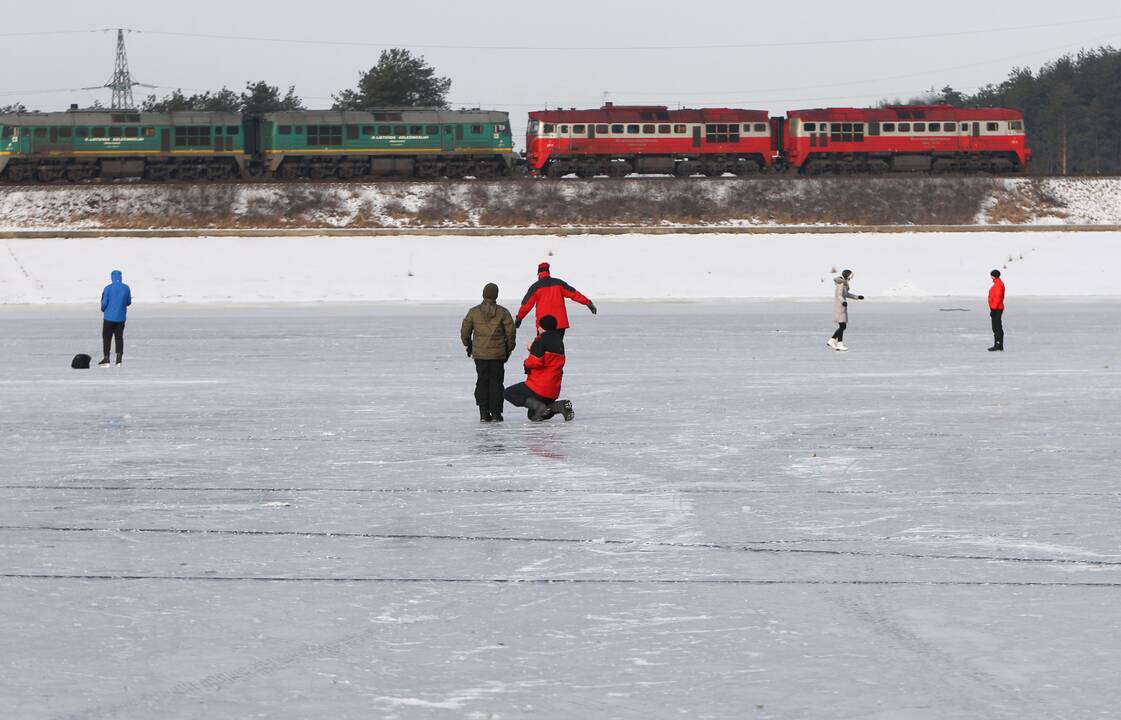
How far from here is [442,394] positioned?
16.0m

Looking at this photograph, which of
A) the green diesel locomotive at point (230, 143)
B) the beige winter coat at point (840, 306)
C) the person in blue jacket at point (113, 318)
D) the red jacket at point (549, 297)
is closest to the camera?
the red jacket at point (549, 297)

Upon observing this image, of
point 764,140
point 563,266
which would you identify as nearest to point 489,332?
point 563,266

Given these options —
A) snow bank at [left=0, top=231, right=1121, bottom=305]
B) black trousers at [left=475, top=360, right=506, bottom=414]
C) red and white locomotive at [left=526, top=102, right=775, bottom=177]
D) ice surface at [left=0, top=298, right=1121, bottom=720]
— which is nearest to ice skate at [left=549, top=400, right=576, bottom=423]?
ice surface at [left=0, top=298, right=1121, bottom=720]

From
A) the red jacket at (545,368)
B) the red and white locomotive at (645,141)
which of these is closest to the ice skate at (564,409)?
the red jacket at (545,368)

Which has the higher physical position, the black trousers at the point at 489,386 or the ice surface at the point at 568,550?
the black trousers at the point at 489,386

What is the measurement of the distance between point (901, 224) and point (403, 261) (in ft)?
58.4

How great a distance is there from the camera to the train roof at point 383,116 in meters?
53.6

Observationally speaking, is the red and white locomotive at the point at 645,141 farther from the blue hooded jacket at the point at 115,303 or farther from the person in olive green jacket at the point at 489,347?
the person in olive green jacket at the point at 489,347

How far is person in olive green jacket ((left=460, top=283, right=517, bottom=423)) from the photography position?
13844 millimetres

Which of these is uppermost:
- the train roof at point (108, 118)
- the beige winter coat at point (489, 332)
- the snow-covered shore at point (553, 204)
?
the train roof at point (108, 118)

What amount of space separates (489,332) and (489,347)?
142mm

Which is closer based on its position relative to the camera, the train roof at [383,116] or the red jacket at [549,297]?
the red jacket at [549,297]

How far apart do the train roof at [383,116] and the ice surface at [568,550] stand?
123ft

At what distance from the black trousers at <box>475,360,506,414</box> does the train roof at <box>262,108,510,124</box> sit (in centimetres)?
4060
